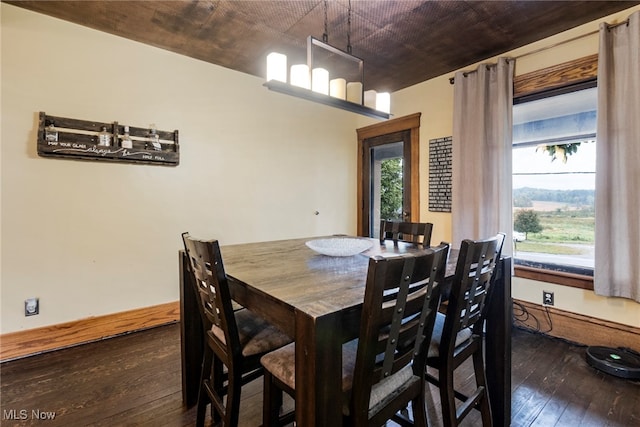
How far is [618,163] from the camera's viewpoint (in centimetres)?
214

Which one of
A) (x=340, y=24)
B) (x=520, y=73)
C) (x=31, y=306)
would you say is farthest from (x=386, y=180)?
(x=31, y=306)

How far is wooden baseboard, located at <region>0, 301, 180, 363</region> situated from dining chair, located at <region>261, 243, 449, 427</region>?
203cm

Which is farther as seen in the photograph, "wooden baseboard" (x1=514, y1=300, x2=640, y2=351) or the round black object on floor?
"wooden baseboard" (x1=514, y1=300, x2=640, y2=351)

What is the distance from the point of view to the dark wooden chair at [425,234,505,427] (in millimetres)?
1145

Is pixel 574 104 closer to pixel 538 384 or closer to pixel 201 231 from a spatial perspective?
pixel 538 384

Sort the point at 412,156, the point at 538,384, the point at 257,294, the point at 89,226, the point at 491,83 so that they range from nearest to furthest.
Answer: the point at 257,294, the point at 538,384, the point at 89,226, the point at 491,83, the point at 412,156

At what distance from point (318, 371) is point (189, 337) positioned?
117cm

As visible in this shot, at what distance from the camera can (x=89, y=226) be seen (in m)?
2.49

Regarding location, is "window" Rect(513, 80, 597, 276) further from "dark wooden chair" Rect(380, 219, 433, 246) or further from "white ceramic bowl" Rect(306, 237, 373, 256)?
"white ceramic bowl" Rect(306, 237, 373, 256)

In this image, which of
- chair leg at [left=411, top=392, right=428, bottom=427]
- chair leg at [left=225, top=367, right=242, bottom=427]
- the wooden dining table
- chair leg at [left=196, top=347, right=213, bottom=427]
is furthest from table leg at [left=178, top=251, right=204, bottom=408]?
chair leg at [left=411, top=392, right=428, bottom=427]

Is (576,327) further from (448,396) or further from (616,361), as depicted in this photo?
(448,396)

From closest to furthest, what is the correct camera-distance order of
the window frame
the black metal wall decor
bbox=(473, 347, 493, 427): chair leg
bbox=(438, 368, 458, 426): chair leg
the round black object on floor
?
1. bbox=(438, 368, 458, 426): chair leg
2. bbox=(473, 347, 493, 427): chair leg
3. the round black object on floor
4. the window frame
5. the black metal wall decor

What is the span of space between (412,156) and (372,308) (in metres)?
3.09

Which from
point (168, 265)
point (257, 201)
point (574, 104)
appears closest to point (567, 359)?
point (574, 104)
